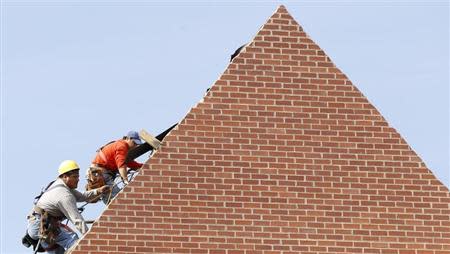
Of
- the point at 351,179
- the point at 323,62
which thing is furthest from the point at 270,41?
the point at 351,179

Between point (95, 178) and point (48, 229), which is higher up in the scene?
point (95, 178)

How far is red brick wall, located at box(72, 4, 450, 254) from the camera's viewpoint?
22.4 metres

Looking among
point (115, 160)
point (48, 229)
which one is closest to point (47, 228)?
point (48, 229)

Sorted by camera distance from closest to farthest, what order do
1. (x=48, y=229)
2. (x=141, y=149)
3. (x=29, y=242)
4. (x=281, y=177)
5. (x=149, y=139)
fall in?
(x=281, y=177) → (x=149, y=139) → (x=48, y=229) → (x=29, y=242) → (x=141, y=149)

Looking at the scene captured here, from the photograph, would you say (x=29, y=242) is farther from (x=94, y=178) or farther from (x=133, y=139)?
(x=133, y=139)

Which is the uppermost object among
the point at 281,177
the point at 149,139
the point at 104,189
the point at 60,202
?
the point at 149,139

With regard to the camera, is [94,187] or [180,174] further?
[94,187]

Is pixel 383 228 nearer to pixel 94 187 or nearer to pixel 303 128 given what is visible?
pixel 303 128

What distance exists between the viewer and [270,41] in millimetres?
23406

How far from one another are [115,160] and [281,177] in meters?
3.00

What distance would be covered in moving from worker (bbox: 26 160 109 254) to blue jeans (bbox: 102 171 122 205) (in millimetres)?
837

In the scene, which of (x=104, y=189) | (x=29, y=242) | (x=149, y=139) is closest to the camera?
(x=149, y=139)

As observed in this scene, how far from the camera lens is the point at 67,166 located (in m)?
23.4

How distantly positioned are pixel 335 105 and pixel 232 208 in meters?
2.09
